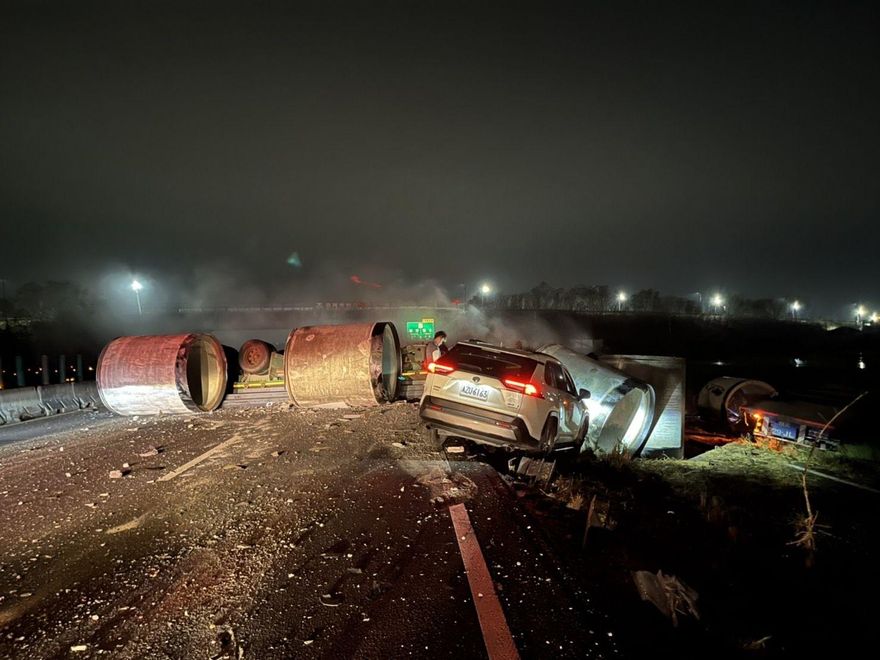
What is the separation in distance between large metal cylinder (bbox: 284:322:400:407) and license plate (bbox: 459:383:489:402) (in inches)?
155

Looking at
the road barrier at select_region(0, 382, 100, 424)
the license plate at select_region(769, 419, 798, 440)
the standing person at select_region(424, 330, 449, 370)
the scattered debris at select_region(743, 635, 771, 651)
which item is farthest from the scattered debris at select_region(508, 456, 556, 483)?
the road barrier at select_region(0, 382, 100, 424)

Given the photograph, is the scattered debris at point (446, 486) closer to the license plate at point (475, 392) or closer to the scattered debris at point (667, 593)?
the license plate at point (475, 392)

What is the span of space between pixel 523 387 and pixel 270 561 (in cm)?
381

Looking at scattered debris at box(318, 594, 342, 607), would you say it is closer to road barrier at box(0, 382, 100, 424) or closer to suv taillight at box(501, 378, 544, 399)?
suv taillight at box(501, 378, 544, 399)

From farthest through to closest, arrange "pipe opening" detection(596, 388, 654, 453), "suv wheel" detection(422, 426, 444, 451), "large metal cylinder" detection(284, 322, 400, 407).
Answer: "large metal cylinder" detection(284, 322, 400, 407), "pipe opening" detection(596, 388, 654, 453), "suv wheel" detection(422, 426, 444, 451)

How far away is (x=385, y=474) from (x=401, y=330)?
35.9m

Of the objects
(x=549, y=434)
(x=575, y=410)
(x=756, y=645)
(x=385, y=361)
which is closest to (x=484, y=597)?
(x=756, y=645)

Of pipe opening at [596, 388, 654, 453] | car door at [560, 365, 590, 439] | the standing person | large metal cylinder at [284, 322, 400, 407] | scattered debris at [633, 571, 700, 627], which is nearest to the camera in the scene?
scattered debris at [633, 571, 700, 627]

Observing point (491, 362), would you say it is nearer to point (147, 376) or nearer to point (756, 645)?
point (756, 645)

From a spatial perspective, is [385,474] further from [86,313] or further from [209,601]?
[86,313]

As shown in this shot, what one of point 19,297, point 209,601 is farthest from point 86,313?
point 209,601

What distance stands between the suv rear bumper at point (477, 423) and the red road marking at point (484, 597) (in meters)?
1.88

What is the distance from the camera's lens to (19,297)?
7362cm

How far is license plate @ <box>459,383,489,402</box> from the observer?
20.7 ft
